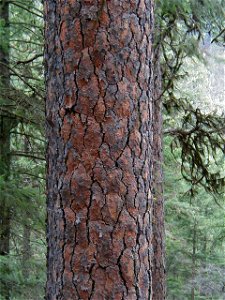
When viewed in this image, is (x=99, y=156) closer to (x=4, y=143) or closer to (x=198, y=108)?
(x=198, y=108)

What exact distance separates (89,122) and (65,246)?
573 mm

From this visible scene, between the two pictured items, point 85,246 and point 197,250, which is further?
point 197,250

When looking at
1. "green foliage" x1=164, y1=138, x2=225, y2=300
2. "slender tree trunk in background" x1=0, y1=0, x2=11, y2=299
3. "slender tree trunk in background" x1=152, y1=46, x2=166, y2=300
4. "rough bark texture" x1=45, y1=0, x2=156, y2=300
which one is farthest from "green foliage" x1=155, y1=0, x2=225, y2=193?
"green foliage" x1=164, y1=138, x2=225, y2=300

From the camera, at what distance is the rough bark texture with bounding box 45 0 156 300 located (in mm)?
2109

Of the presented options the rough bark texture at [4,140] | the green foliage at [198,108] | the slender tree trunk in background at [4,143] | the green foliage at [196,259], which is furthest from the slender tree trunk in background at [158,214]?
the green foliage at [196,259]

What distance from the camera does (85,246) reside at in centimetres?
211

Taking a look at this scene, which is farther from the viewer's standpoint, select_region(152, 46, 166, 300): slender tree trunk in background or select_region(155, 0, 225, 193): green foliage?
select_region(155, 0, 225, 193): green foliage

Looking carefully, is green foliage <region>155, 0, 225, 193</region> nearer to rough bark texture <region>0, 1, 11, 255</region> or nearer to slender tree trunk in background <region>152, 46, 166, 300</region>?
slender tree trunk in background <region>152, 46, 166, 300</region>

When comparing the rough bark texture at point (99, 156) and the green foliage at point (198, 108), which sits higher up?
the green foliage at point (198, 108)

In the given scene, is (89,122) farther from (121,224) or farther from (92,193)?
(121,224)

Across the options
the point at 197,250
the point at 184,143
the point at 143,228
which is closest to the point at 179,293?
the point at 197,250

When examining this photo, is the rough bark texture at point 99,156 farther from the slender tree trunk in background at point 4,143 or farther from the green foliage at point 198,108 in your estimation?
the slender tree trunk in background at point 4,143

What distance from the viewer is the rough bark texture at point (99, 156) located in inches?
83.0

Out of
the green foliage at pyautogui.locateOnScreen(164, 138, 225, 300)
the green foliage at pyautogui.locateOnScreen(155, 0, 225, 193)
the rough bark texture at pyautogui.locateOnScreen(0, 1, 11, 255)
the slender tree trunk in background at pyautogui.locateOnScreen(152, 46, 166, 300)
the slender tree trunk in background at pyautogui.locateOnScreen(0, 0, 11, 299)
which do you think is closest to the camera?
the slender tree trunk in background at pyautogui.locateOnScreen(152, 46, 166, 300)
